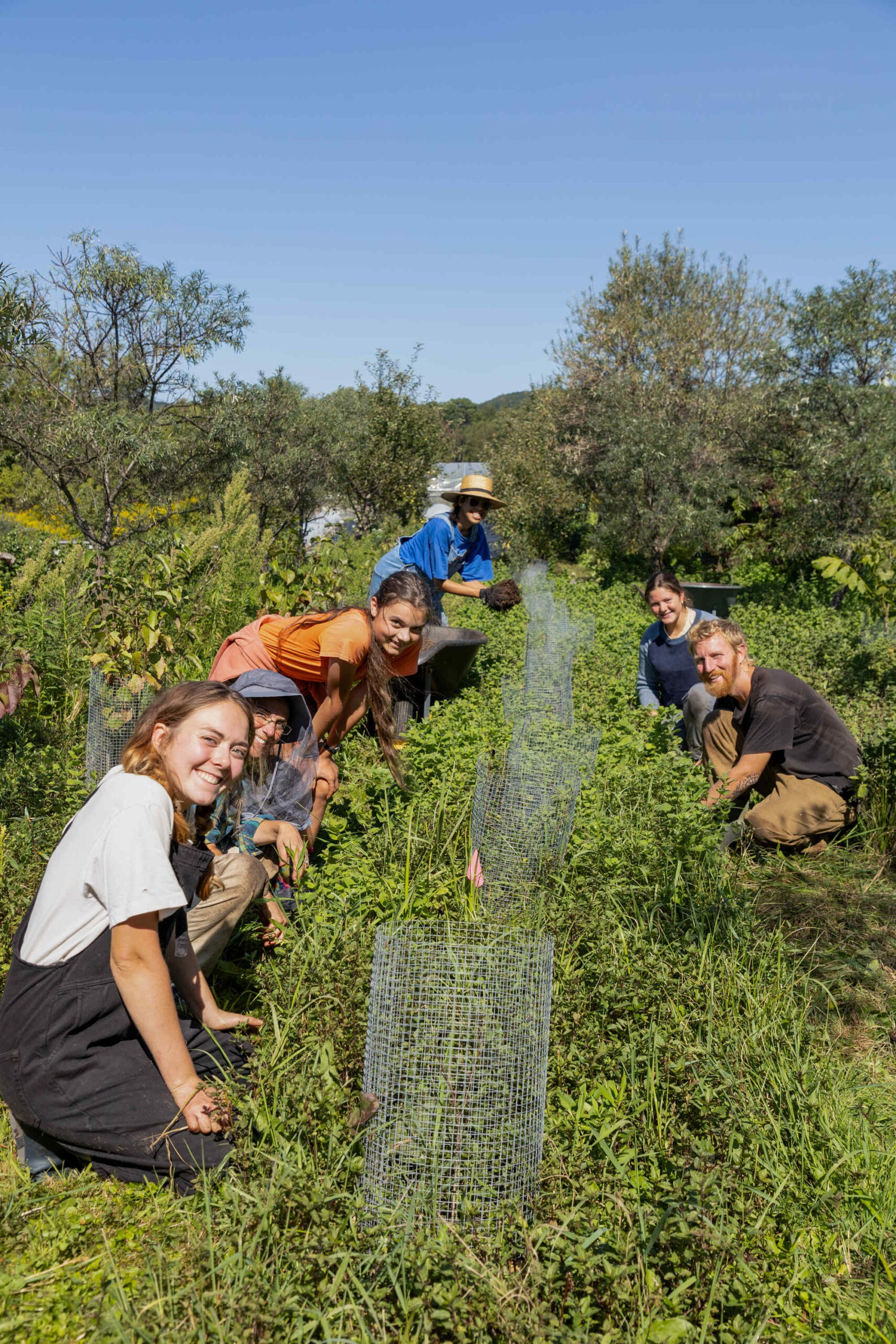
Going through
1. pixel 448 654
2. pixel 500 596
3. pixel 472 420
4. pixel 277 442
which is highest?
pixel 472 420

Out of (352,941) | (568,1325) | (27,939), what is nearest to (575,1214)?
(568,1325)

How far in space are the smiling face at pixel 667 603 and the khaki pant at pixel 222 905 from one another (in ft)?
11.3

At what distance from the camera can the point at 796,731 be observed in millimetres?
4668

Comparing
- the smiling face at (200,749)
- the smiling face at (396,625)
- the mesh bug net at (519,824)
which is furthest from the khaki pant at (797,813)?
the smiling face at (200,749)

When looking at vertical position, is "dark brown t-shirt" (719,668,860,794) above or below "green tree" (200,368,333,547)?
below

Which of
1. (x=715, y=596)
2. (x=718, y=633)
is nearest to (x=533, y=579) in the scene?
(x=715, y=596)

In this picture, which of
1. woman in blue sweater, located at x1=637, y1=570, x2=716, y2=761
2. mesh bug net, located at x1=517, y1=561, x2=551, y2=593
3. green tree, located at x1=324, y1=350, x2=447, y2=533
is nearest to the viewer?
woman in blue sweater, located at x1=637, y1=570, x2=716, y2=761

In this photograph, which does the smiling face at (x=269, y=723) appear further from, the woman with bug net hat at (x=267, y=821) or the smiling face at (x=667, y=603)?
the smiling face at (x=667, y=603)

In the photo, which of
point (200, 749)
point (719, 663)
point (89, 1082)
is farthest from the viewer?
point (719, 663)

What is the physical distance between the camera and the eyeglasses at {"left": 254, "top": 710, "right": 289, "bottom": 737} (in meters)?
3.47

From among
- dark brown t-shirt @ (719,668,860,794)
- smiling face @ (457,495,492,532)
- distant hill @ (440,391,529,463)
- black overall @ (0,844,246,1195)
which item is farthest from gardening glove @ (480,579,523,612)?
distant hill @ (440,391,529,463)

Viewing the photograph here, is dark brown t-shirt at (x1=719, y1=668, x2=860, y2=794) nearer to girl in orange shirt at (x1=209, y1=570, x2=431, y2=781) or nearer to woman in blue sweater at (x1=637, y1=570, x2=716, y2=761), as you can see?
woman in blue sweater at (x1=637, y1=570, x2=716, y2=761)

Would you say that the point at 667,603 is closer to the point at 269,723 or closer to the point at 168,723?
the point at 269,723

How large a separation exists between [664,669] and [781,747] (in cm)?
143
